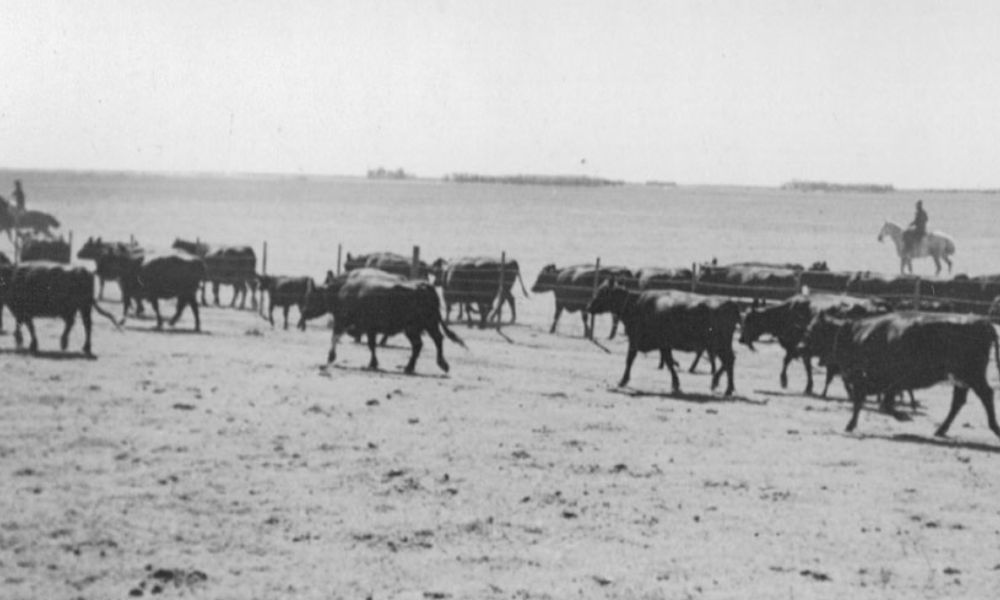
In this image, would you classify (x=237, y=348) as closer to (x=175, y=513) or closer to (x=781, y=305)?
(x=781, y=305)

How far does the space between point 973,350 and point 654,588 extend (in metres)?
7.01

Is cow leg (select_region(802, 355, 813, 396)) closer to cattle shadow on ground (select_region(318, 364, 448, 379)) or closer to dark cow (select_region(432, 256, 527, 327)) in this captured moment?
cattle shadow on ground (select_region(318, 364, 448, 379))

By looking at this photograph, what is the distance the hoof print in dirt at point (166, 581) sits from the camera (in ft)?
23.7

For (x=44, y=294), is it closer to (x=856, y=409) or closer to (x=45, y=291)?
(x=45, y=291)

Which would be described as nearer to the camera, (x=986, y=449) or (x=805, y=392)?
(x=986, y=449)

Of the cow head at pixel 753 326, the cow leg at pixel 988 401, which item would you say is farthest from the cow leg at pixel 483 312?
the cow leg at pixel 988 401

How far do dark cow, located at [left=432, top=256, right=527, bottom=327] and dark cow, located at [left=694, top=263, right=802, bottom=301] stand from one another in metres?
4.39

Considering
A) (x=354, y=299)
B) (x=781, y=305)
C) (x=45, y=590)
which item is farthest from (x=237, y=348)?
(x=45, y=590)

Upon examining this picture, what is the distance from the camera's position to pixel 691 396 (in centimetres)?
1623

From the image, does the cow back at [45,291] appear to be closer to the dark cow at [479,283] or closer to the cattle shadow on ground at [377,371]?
the cattle shadow on ground at [377,371]

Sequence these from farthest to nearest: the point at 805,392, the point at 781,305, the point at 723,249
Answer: the point at 723,249 → the point at 781,305 → the point at 805,392

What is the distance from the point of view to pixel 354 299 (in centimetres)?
1808

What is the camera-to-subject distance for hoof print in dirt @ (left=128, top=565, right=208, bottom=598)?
7223mm

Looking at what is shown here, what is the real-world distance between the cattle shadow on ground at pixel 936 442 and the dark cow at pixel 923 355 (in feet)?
0.74
